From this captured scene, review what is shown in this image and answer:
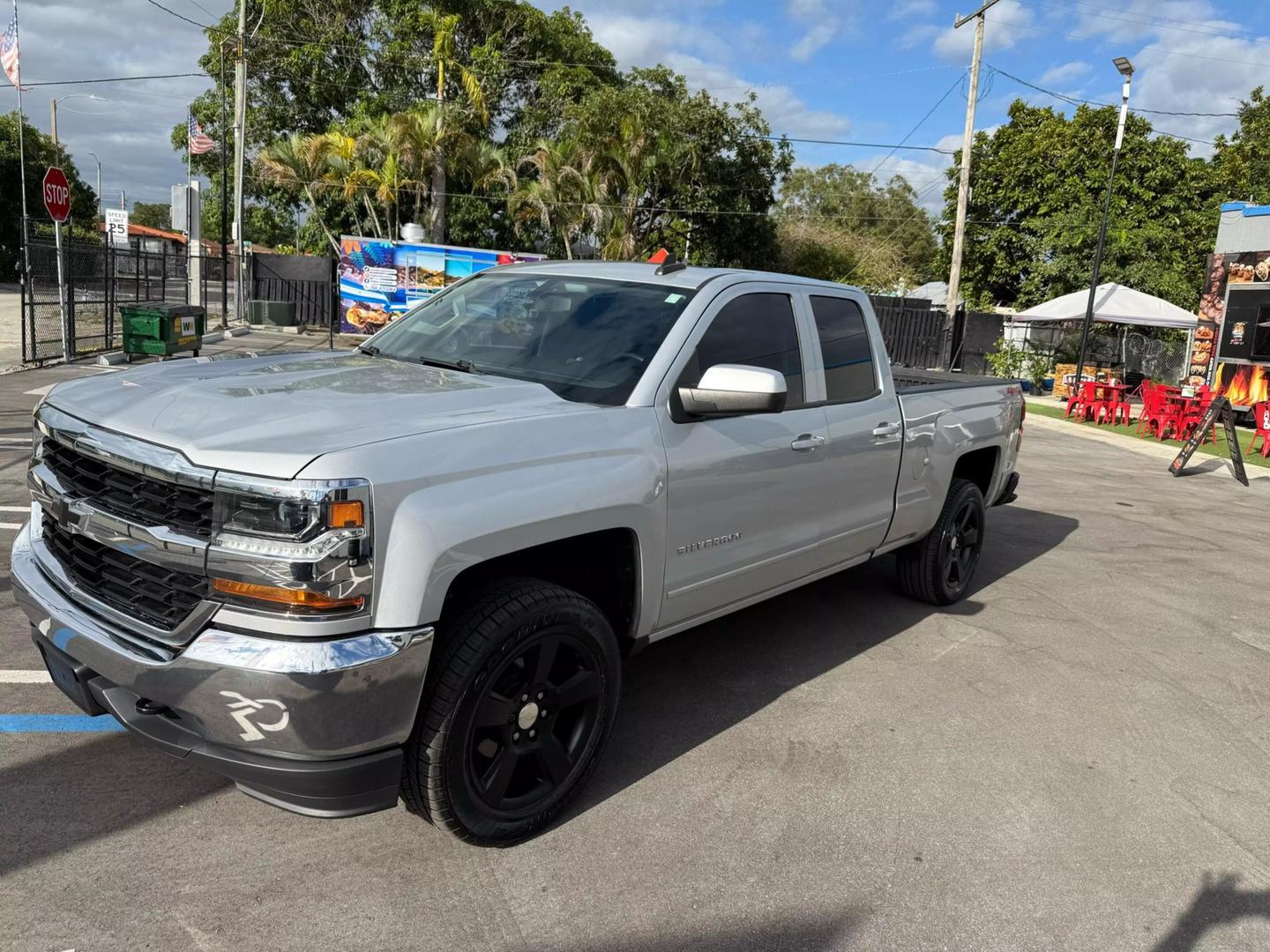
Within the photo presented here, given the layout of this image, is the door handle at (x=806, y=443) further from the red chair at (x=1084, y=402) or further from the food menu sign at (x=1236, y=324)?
the food menu sign at (x=1236, y=324)

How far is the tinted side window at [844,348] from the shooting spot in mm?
4547

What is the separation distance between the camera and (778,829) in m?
3.37

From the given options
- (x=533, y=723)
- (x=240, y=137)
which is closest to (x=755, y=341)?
(x=533, y=723)

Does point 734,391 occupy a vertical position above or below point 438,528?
above

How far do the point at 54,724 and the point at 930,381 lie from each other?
16.3ft

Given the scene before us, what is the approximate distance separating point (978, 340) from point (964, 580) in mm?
23571

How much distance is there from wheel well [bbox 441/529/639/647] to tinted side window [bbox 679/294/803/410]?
0.69 m

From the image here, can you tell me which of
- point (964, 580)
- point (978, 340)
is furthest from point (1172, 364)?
point (964, 580)

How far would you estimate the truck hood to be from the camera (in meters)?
2.58

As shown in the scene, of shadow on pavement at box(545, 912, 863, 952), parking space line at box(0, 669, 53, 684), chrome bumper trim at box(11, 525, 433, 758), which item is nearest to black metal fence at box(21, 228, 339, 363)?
parking space line at box(0, 669, 53, 684)

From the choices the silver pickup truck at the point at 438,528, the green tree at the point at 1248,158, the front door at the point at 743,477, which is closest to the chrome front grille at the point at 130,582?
the silver pickup truck at the point at 438,528

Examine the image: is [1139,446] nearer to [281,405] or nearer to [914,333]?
[914,333]

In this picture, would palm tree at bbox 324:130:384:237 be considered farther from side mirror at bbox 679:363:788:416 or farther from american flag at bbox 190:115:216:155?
side mirror at bbox 679:363:788:416

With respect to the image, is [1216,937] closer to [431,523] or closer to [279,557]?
[431,523]
